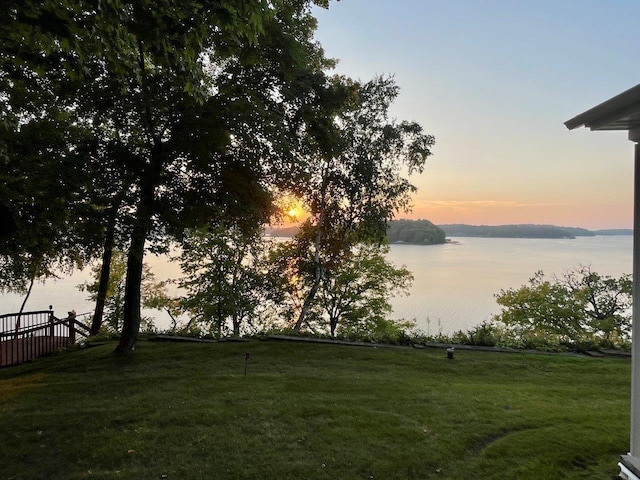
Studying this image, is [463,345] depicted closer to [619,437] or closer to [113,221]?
[619,437]

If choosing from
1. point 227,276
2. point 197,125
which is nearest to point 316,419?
point 197,125

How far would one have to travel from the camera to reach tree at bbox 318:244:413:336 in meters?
17.6

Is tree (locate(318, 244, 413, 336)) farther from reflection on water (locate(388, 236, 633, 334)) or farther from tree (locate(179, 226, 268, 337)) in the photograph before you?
tree (locate(179, 226, 268, 337))

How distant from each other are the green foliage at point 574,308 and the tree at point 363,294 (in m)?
5.78

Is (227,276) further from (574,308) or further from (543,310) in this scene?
(574,308)

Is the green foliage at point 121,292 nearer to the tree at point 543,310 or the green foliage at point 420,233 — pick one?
the green foliage at point 420,233

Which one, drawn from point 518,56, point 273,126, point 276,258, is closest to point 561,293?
point 518,56

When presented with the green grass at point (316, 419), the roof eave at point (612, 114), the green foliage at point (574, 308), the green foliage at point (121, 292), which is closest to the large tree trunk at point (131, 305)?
the green grass at point (316, 419)

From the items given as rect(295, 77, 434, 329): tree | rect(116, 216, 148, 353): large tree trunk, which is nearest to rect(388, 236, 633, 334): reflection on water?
rect(295, 77, 434, 329): tree

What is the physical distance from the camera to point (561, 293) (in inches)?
664

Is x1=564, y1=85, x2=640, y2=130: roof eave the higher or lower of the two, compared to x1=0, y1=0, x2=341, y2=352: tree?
lower

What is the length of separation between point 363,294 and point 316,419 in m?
13.4

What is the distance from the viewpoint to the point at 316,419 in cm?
482

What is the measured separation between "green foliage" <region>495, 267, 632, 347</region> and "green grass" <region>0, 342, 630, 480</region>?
9168 millimetres
